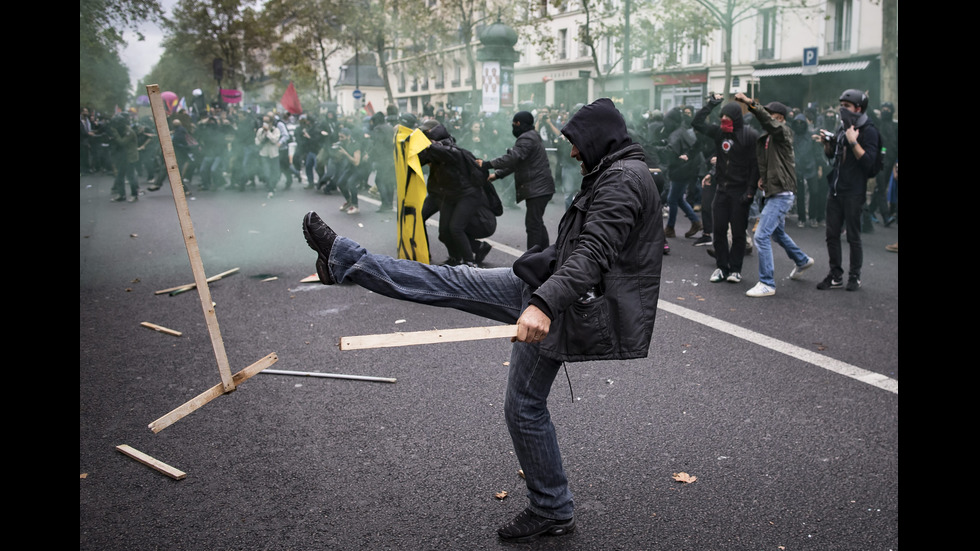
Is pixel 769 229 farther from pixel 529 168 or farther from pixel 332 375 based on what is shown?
pixel 332 375

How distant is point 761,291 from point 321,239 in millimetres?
4986

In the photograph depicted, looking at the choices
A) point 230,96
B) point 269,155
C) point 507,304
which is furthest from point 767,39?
point 507,304

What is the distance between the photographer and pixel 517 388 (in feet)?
8.82

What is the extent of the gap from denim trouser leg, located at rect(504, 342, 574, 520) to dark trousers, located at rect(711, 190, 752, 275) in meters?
4.91

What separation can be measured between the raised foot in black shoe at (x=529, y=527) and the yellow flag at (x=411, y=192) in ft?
14.7

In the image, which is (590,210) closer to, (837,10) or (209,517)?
(209,517)

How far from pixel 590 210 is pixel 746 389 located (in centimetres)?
233

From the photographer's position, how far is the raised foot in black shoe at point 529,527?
275 centimetres

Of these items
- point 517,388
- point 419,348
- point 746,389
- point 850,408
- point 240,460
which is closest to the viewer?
point 517,388

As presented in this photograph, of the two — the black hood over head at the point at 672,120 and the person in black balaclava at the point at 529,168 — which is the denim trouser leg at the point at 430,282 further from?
the black hood over head at the point at 672,120

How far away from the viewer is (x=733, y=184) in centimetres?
710

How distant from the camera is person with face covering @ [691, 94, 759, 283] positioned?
23.2 ft

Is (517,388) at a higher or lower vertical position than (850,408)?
higher
